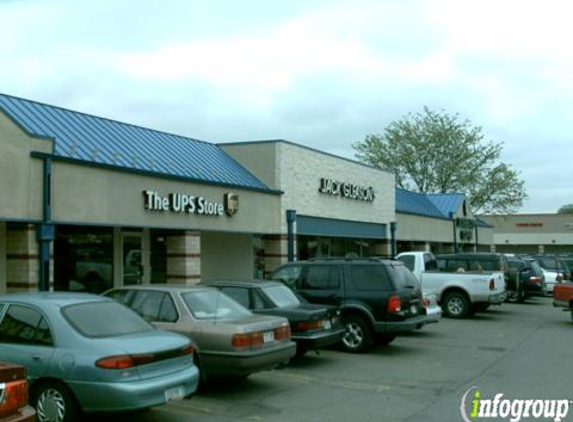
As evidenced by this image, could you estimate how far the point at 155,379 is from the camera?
7227mm

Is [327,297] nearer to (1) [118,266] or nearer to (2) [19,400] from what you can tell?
(1) [118,266]

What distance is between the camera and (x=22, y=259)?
12625mm

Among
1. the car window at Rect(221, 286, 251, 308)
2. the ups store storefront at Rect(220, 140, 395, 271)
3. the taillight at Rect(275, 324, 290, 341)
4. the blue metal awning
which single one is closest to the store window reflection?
the ups store storefront at Rect(220, 140, 395, 271)

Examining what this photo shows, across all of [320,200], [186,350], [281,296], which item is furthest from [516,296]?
[186,350]

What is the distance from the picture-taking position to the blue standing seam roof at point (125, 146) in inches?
594

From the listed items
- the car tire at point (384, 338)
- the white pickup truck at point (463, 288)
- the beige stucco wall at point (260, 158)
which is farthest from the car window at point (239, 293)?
the beige stucco wall at point (260, 158)

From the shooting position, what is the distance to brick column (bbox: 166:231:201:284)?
55.8 ft

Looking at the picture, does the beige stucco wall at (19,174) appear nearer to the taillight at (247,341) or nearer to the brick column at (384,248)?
the taillight at (247,341)

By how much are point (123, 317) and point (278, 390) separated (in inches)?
111

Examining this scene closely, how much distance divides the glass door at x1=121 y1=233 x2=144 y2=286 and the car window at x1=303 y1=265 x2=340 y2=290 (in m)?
6.05

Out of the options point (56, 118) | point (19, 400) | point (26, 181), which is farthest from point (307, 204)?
point (19, 400)

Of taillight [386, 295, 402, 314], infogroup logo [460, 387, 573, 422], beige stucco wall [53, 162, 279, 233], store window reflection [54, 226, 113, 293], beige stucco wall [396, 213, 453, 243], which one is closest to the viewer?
infogroup logo [460, 387, 573, 422]

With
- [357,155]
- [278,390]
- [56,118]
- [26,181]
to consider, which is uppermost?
[357,155]

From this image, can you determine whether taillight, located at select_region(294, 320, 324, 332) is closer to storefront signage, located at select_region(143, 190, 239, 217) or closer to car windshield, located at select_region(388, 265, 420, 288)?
car windshield, located at select_region(388, 265, 420, 288)
